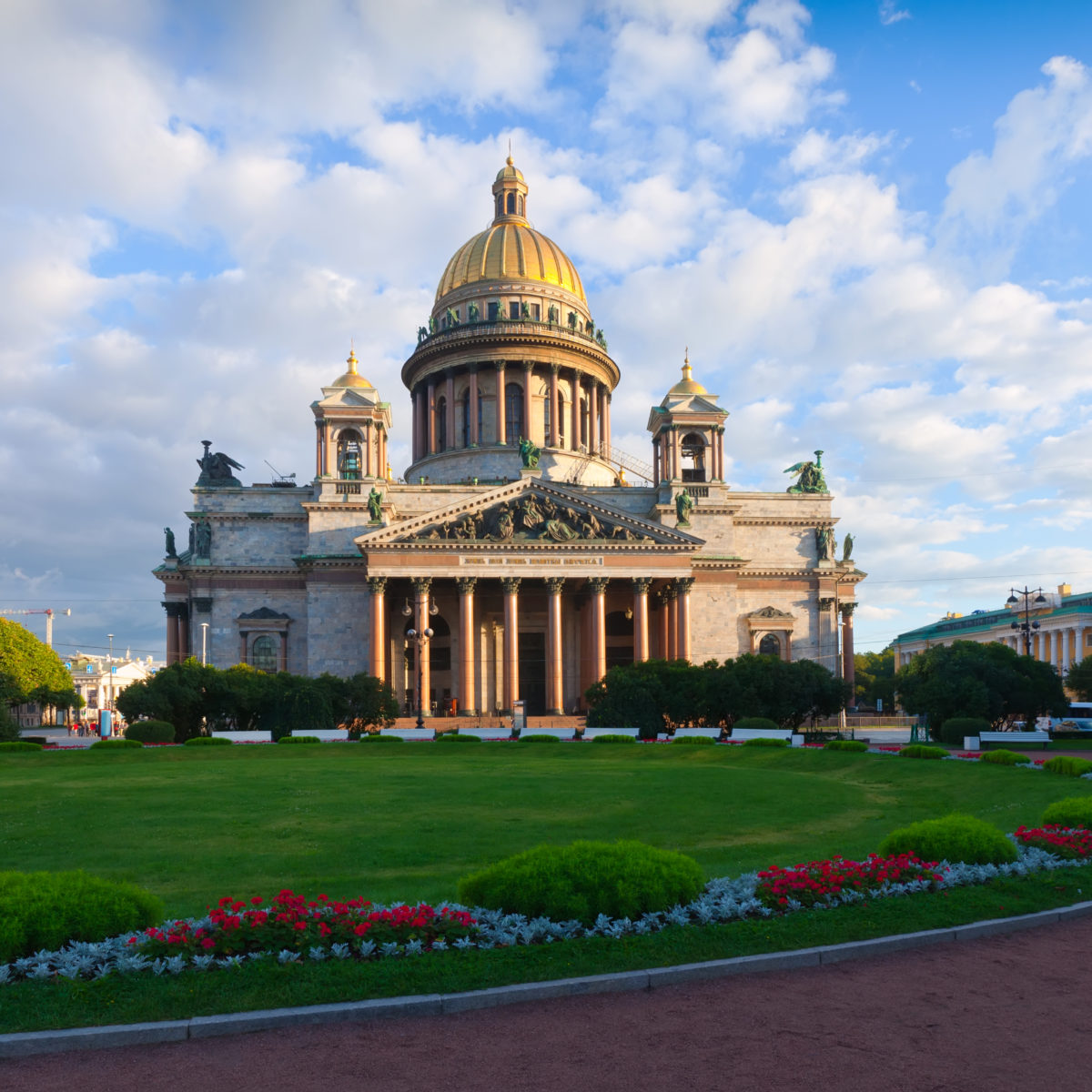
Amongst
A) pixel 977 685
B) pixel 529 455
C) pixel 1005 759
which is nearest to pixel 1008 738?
pixel 977 685

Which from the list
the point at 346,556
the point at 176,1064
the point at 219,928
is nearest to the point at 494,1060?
the point at 176,1064

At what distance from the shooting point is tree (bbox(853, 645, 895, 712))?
8456 centimetres

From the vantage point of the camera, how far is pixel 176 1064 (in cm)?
776

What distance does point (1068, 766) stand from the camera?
1057 inches

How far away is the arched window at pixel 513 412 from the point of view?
8025cm

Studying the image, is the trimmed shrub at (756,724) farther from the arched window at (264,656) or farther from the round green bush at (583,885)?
the arched window at (264,656)

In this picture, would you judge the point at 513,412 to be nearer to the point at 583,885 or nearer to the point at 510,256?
the point at 510,256

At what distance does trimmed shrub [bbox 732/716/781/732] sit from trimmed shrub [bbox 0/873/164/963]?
37553 millimetres

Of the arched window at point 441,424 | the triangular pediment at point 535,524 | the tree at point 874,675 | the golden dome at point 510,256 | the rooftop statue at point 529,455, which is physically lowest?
the tree at point 874,675

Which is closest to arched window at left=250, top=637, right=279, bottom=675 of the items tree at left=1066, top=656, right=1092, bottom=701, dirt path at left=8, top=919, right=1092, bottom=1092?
dirt path at left=8, top=919, right=1092, bottom=1092

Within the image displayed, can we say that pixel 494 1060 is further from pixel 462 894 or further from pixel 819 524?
pixel 819 524

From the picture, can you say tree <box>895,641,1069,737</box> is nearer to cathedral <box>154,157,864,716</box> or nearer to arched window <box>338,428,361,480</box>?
cathedral <box>154,157,864,716</box>

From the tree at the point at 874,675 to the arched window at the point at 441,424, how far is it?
41.5 m

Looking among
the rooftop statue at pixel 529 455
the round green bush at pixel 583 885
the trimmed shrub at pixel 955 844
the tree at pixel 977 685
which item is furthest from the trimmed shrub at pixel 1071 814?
the rooftop statue at pixel 529 455
